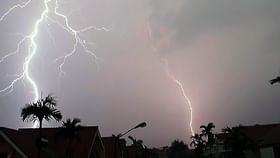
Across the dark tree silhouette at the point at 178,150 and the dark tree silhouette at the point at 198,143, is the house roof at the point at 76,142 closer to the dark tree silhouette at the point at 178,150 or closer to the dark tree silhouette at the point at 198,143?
the dark tree silhouette at the point at 198,143

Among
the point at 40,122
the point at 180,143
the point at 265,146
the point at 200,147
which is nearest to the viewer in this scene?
the point at 40,122

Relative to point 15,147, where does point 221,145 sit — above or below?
above

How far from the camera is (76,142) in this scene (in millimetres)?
44406

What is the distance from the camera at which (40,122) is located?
1112 inches

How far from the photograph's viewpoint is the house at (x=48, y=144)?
3241 cm

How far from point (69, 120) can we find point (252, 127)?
71.4m

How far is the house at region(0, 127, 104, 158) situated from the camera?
32.4 m

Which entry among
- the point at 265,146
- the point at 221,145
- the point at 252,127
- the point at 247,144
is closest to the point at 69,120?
the point at 265,146

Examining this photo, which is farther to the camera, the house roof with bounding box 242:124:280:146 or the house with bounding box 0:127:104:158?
the house roof with bounding box 242:124:280:146

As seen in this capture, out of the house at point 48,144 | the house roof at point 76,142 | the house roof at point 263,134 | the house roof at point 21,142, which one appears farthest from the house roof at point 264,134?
the house roof at point 21,142

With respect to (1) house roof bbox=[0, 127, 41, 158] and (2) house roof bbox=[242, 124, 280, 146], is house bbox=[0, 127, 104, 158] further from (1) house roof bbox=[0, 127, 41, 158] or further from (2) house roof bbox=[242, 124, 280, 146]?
(2) house roof bbox=[242, 124, 280, 146]

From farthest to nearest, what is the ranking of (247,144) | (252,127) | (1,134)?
(252,127), (247,144), (1,134)

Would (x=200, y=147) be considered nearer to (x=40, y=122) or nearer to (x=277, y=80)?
(x=277, y=80)

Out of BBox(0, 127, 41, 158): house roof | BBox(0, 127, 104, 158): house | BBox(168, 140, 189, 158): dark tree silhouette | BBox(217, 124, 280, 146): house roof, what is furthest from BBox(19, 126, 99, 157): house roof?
BBox(168, 140, 189, 158): dark tree silhouette
